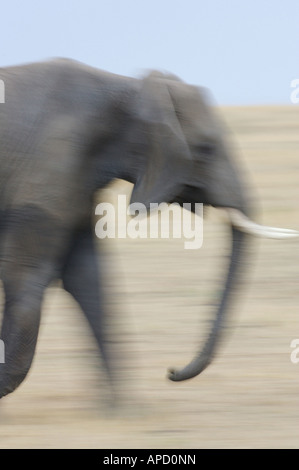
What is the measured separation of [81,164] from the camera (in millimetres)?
4414

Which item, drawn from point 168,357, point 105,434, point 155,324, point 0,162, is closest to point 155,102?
point 0,162

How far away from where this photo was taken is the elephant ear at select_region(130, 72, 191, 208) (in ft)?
14.8

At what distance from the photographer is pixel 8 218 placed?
441 cm

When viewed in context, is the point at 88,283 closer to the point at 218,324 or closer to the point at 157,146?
the point at 218,324

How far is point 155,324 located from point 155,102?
2104mm

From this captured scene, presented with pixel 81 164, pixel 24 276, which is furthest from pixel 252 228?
pixel 24 276

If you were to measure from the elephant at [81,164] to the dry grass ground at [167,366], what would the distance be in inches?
10.6

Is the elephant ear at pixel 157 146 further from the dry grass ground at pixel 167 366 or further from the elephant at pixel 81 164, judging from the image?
the dry grass ground at pixel 167 366

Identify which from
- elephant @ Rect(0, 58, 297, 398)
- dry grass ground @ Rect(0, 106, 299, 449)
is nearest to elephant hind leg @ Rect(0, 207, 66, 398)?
elephant @ Rect(0, 58, 297, 398)

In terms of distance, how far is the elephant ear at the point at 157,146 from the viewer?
450 cm

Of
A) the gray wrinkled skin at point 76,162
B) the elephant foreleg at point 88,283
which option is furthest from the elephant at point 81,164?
the elephant foreleg at point 88,283

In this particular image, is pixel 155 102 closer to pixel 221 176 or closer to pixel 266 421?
pixel 221 176

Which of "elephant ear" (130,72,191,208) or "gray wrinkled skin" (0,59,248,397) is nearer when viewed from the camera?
"gray wrinkled skin" (0,59,248,397)

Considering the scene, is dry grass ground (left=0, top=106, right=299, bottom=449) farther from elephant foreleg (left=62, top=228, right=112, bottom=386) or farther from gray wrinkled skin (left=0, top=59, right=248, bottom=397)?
gray wrinkled skin (left=0, top=59, right=248, bottom=397)
